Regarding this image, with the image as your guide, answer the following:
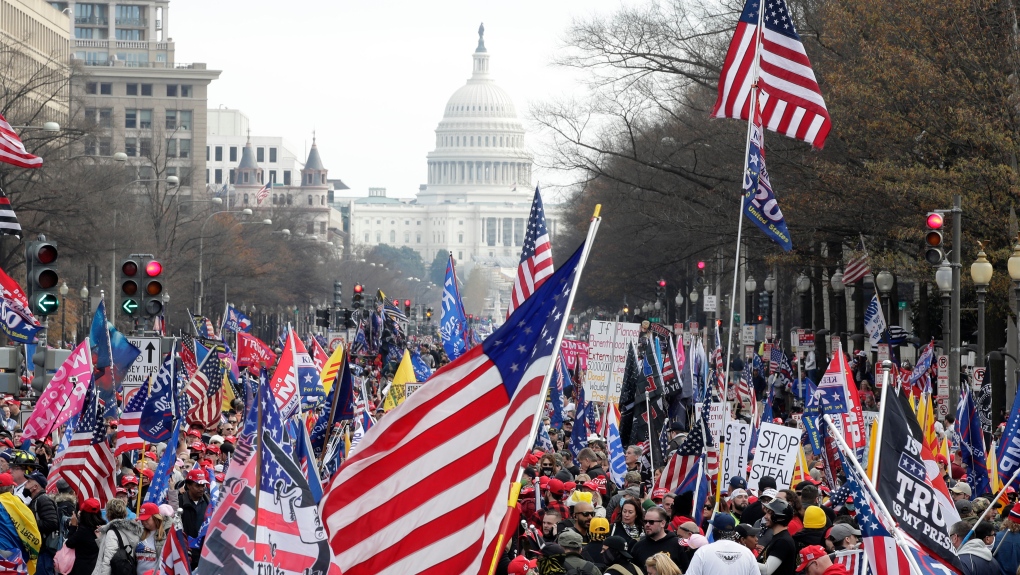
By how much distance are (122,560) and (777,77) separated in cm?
773

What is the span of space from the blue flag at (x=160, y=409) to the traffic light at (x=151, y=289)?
2.98 feet

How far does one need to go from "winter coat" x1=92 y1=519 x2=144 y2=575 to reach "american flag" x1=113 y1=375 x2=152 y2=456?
376 cm

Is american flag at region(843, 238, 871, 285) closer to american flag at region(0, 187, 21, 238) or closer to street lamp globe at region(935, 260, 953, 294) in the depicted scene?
street lamp globe at region(935, 260, 953, 294)

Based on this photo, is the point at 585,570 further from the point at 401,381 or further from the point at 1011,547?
the point at 401,381

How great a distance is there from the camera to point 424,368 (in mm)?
26641

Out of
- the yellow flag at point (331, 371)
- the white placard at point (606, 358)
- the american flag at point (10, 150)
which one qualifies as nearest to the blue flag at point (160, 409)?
the american flag at point (10, 150)

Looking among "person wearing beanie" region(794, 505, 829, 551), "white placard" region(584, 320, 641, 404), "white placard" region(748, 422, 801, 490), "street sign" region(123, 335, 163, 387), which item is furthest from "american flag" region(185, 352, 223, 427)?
"person wearing beanie" region(794, 505, 829, 551)

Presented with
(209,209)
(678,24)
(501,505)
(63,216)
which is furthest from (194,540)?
(209,209)

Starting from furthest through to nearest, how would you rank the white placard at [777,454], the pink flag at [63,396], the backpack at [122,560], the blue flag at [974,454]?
the pink flag at [63,396]
the blue flag at [974,454]
the white placard at [777,454]
the backpack at [122,560]

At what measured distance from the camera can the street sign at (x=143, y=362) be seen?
19.0 meters

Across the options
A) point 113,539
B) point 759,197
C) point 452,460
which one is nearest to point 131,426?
point 113,539

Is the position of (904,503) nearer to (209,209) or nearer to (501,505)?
(501,505)

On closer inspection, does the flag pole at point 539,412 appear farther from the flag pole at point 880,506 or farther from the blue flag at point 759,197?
the blue flag at point 759,197

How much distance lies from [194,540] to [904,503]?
19.6ft
